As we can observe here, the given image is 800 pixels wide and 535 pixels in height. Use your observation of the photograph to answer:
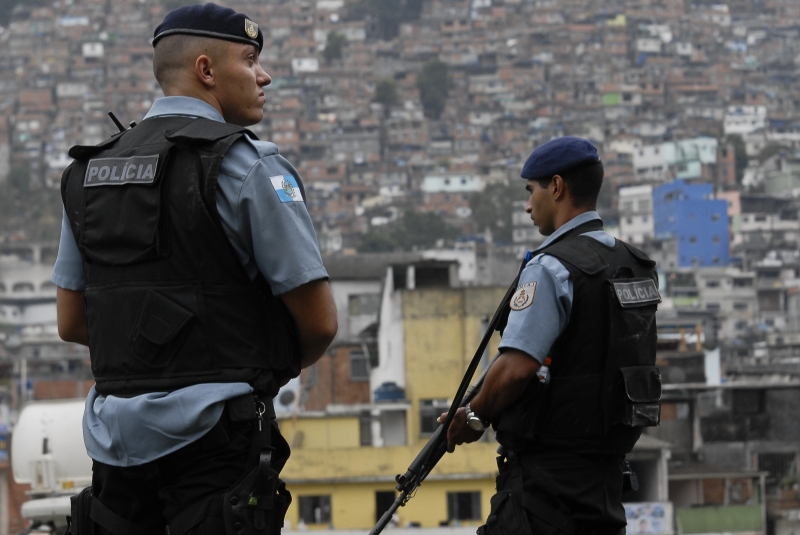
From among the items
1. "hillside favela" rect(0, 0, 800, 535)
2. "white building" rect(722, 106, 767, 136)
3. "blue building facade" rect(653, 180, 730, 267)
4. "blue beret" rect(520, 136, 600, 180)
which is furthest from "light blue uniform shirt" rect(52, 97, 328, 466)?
"white building" rect(722, 106, 767, 136)

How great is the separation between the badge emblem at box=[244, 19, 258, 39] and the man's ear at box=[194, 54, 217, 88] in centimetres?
9

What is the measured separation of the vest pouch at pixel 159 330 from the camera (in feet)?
8.23

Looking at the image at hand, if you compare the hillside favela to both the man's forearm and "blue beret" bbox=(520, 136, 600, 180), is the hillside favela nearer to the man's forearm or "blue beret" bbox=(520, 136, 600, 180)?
the man's forearm

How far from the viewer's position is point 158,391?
2531 mm

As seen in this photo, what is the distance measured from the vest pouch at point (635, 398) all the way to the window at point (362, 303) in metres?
35.1

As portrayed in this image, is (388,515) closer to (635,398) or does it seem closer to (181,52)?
(635,398)

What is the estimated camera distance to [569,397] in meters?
3.21

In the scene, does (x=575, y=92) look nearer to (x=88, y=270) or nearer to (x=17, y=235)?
(x=17, y=235)

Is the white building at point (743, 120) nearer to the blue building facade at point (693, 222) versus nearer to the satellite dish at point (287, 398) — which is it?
the blue building facade at point (693, 222)

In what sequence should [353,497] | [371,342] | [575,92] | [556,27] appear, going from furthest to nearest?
[556,27]
[575,92]
[371,342]
[353,497]

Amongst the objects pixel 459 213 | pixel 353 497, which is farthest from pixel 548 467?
pixel 459 213

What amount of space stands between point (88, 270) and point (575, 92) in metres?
112

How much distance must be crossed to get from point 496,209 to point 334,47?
38399 millimetres

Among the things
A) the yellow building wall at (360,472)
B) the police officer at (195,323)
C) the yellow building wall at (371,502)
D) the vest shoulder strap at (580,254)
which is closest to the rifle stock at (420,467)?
the vest shoulder strap at (580,254)
